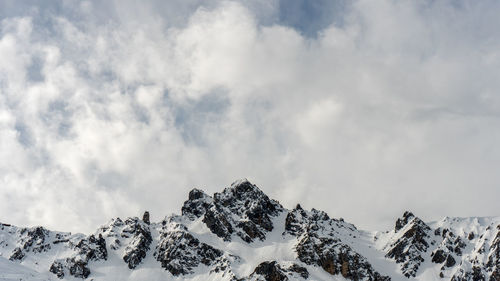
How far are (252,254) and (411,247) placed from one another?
75227 millimetres

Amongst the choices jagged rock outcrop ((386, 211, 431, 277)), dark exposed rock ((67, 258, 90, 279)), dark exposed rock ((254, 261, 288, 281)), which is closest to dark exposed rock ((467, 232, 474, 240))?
jagged rock outcrop ((386, 211, 431, 277))

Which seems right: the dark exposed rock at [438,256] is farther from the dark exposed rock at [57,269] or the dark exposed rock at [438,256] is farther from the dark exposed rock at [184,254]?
the dark exposed rock at [57,269]

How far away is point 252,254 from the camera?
180625 mm

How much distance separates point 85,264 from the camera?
172375 millimetres

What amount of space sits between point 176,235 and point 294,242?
55853 mm

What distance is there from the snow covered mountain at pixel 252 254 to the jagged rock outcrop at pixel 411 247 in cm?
43

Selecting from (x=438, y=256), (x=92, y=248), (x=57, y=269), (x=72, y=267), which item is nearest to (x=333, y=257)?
(x=438, y=256)

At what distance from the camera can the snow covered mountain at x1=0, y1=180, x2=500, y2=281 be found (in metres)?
166

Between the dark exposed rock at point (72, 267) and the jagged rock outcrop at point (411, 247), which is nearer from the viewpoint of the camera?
the dark exposed rock at point (72, 267)

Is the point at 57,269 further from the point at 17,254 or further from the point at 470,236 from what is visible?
the point at 470,236

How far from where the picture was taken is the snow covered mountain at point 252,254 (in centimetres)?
16625

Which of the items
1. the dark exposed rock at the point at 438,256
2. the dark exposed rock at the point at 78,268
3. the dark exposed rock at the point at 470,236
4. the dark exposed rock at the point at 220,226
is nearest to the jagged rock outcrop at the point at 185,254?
the dark exposed rock at the point at 220,226

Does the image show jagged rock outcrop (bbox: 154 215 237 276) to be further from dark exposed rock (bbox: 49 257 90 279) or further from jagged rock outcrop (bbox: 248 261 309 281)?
dark exposed rock (bbox: 49 257 90 279)

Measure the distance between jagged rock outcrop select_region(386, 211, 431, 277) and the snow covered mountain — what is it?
0.43 metres
